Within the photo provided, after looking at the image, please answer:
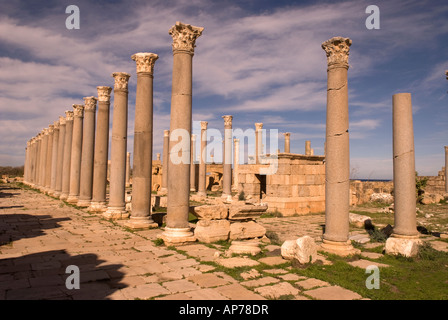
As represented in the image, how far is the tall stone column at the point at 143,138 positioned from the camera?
38.9ft

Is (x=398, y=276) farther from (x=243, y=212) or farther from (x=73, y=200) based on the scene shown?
(x=73, y=200)

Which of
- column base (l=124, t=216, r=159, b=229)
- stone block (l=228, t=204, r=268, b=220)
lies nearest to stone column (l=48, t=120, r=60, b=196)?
column base (l=124, t=216, r=159, b=229)

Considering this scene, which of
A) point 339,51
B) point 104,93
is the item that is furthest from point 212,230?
point 104,93

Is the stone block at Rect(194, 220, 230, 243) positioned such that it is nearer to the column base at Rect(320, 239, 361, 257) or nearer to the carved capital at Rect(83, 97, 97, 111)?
the column base at Rect(320, 239, 361, 257)

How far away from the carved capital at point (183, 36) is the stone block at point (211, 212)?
15.2ft

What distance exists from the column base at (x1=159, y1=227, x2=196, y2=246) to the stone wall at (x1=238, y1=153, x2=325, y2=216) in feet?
29.3

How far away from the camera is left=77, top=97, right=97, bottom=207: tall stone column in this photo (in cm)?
1767

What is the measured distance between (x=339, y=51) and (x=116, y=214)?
34.0 ft

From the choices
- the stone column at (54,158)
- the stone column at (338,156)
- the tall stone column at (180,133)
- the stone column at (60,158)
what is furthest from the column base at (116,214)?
the stone column at (54,158)

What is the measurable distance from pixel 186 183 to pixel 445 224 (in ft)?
38.6

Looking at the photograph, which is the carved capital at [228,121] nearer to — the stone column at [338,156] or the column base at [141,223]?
the column base at [141,223]

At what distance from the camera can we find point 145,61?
12.1m

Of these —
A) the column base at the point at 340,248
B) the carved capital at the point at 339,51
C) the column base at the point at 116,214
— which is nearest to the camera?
the column base at the point at 340,248
